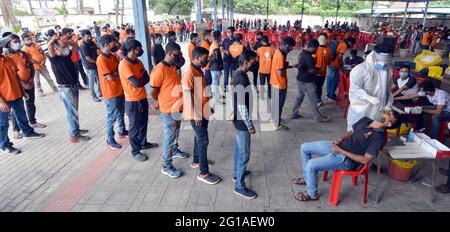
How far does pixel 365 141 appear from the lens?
3115mm

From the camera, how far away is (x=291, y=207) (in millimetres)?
3439

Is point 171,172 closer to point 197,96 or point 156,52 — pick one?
point 197,96

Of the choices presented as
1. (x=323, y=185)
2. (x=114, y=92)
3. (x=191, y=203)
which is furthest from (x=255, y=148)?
(x=114, y=92)

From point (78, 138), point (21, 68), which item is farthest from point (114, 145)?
point (21, 68)

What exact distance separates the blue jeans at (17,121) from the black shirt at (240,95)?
3.97 m

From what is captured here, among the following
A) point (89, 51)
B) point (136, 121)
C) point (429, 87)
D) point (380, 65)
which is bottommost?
point (136, 121)

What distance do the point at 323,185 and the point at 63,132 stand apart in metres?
4.84

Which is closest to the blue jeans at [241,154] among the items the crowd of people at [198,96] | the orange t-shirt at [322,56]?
the crowd of people at [198,96]

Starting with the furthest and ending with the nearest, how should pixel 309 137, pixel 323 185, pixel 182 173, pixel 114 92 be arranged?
pixel 309 137 → pixel 114 92 → pixel 182 173 → pixel 323 185

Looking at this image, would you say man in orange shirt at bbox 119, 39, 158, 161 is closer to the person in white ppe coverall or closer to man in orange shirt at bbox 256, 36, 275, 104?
the person in white ppe coverall

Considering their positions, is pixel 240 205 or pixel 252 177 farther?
pixel 252 177

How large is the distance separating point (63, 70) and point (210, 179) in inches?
122

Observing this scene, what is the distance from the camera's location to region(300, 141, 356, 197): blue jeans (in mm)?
3330
